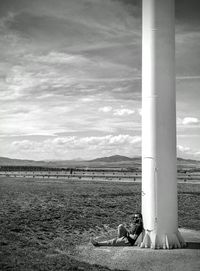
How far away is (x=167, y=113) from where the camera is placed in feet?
33.2

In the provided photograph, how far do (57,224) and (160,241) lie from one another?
203 inches

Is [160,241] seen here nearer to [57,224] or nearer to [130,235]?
[130,235]

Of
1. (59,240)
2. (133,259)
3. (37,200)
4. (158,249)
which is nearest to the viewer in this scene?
(133,259)

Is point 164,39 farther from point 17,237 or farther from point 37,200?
point 37,200

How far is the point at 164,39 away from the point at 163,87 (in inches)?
50.3

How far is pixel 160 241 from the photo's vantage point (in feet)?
32.6

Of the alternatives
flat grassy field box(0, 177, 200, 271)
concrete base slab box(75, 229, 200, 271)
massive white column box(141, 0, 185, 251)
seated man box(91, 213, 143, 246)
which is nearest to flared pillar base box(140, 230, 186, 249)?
massive white column box(141, 0, 185, 251)

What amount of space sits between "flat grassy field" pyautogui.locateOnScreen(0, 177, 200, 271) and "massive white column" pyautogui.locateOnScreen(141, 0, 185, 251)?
2341 millimetres

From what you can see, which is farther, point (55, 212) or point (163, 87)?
point (55, 212)

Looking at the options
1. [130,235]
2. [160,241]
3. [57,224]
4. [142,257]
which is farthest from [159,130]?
[57,224]

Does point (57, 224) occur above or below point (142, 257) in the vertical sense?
above

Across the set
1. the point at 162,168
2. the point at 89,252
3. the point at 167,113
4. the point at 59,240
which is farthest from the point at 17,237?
the point at 167,113

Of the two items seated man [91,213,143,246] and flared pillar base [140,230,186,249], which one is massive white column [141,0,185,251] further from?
seated man [91,213,143,246]

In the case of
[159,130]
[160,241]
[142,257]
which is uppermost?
[159,130]
